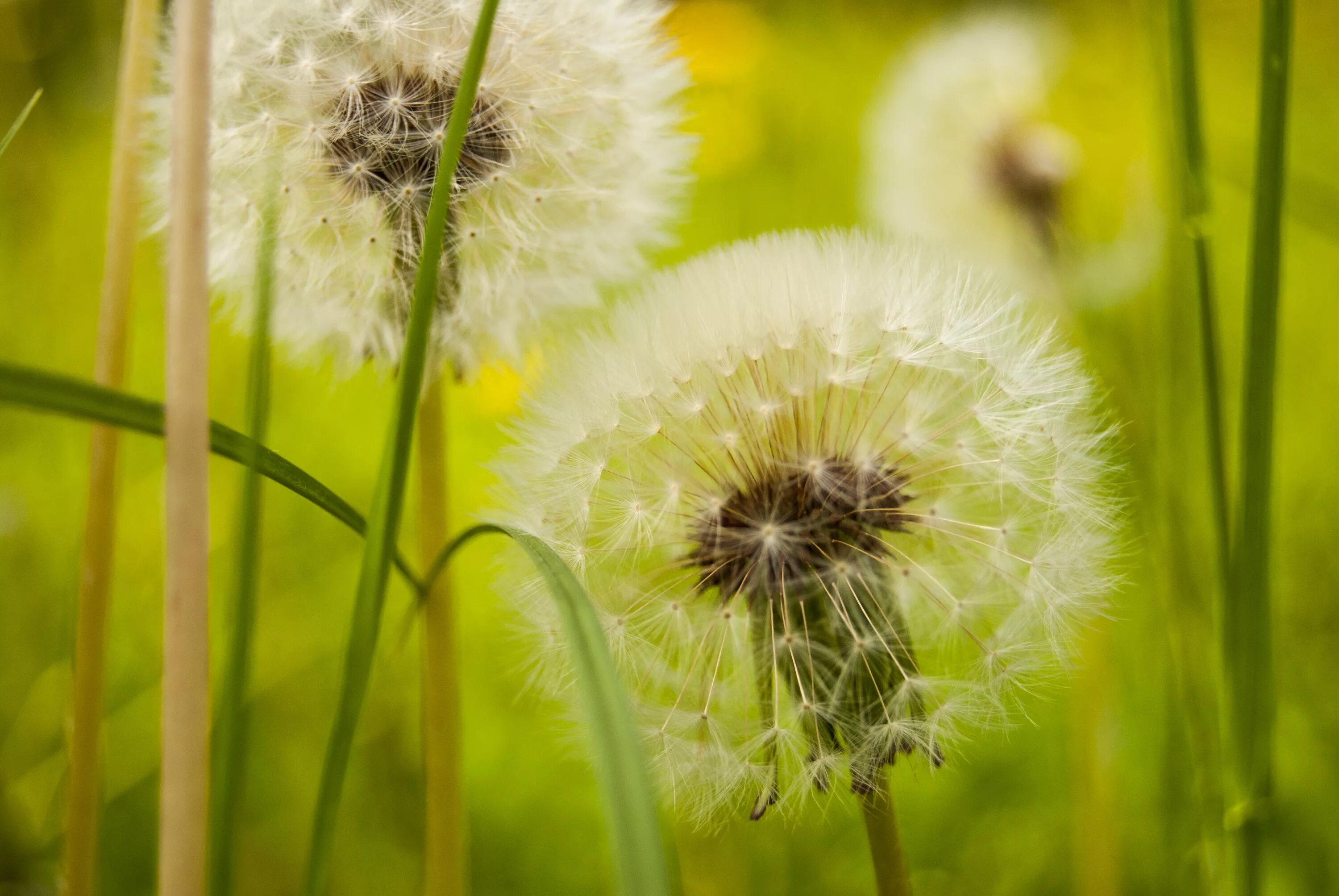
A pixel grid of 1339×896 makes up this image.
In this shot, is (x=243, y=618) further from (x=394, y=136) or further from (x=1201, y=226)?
(x=1201, y=226)

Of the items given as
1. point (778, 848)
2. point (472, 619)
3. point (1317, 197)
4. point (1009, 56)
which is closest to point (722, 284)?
point (778, 848)

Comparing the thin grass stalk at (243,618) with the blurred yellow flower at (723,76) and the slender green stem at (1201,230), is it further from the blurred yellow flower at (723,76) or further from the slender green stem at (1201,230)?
the blurred yellow flower at (723,76)

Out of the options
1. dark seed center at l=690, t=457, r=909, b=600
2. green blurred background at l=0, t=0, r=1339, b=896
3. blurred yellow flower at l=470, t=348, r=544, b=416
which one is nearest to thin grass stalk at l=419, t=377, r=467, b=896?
green blurred background at l=0, t=0, r=1339, b=896

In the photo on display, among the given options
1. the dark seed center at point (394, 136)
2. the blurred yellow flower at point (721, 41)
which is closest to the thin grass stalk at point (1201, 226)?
the dark seed center at point (394, 136)

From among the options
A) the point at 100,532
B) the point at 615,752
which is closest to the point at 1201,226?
the point at 615,752

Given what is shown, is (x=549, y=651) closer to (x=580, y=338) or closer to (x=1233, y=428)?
(x=580, y=338)

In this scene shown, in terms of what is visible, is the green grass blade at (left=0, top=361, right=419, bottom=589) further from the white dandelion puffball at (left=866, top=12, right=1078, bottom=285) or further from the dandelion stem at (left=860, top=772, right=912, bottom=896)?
the white dandelion puffball at (left=866, top=12, right=1078, bottom=285)
